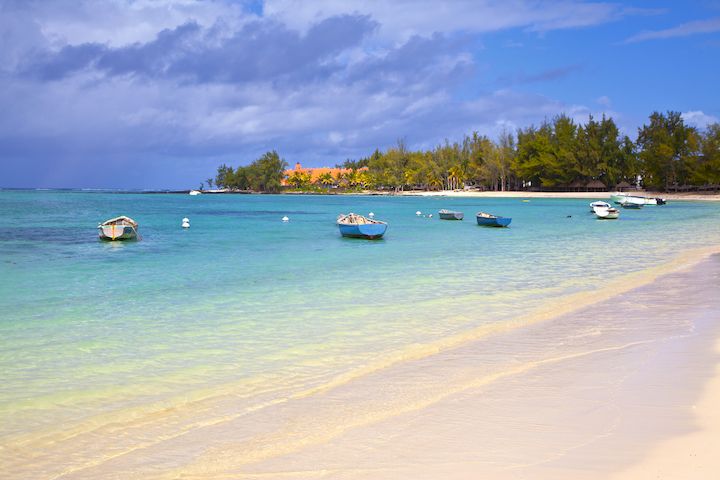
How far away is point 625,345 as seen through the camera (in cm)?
930

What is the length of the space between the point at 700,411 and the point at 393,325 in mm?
6218

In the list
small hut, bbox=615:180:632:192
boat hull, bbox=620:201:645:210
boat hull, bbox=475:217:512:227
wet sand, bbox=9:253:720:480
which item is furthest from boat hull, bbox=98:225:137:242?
small hut, bbox=615:180:632:192

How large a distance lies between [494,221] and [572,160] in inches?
3324

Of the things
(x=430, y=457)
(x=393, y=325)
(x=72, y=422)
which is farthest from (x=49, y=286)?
(x=430, y=457)

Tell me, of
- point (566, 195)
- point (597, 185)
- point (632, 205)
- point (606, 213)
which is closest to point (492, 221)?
point (606, 213)

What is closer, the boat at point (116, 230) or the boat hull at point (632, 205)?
the boat at point (116, 230)

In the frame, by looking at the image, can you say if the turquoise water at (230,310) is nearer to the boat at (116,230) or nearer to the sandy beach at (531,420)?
the boat at (116,230)

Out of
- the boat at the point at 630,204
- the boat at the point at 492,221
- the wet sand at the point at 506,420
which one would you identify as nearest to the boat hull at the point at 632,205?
the boat at the point at 630,204

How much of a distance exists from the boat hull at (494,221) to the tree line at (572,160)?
73.5 meters

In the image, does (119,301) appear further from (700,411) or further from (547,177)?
(547,177)

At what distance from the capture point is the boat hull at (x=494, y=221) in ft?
146

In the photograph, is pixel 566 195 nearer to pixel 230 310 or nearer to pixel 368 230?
pixel 368 230

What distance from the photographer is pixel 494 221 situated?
148ft

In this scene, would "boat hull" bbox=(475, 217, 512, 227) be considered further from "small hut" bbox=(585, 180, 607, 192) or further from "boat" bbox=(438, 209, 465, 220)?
"small hut" bbox=(585, 180, 607, 192)
